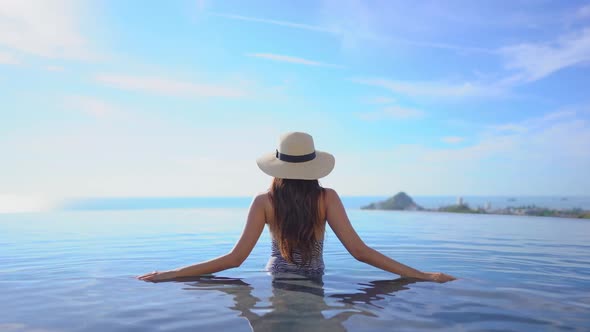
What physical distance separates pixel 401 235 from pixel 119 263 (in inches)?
256

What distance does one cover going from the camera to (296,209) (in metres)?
4.22

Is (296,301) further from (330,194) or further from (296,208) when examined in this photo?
(330,194)

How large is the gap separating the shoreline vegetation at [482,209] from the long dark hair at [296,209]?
48.4 ft

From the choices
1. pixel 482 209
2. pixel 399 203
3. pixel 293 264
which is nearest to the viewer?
pixel 293 264

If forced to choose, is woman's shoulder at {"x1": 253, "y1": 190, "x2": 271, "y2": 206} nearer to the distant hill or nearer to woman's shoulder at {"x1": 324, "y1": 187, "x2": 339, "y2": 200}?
woman's shoulder at {"x1": 324, "y1": 187, "x2": 339, "y2": 200}

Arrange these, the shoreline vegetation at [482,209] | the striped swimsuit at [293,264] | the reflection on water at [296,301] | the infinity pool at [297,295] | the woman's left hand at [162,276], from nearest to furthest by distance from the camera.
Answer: the reflection on water at [296,301], the infinity pool at [297,295], the striped swimsuit at [293,264], the woman's left hand at [162,276], the shoreline vegetation at [482,209]

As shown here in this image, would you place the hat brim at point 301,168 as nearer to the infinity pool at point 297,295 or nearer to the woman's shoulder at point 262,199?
the woman's shoulder at point 262,199

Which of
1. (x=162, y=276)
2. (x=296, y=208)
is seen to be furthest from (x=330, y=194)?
(x=162, y=276)

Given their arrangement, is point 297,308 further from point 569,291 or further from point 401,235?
point 401,235

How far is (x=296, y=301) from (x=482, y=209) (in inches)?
685

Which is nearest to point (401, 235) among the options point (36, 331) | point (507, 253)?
point (507, 253)

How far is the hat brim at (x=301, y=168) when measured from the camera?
412cm

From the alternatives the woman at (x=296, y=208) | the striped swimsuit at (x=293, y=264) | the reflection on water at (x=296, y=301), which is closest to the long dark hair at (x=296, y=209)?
the woman at (x=296, y=208)

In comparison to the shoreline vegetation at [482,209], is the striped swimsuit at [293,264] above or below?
below
